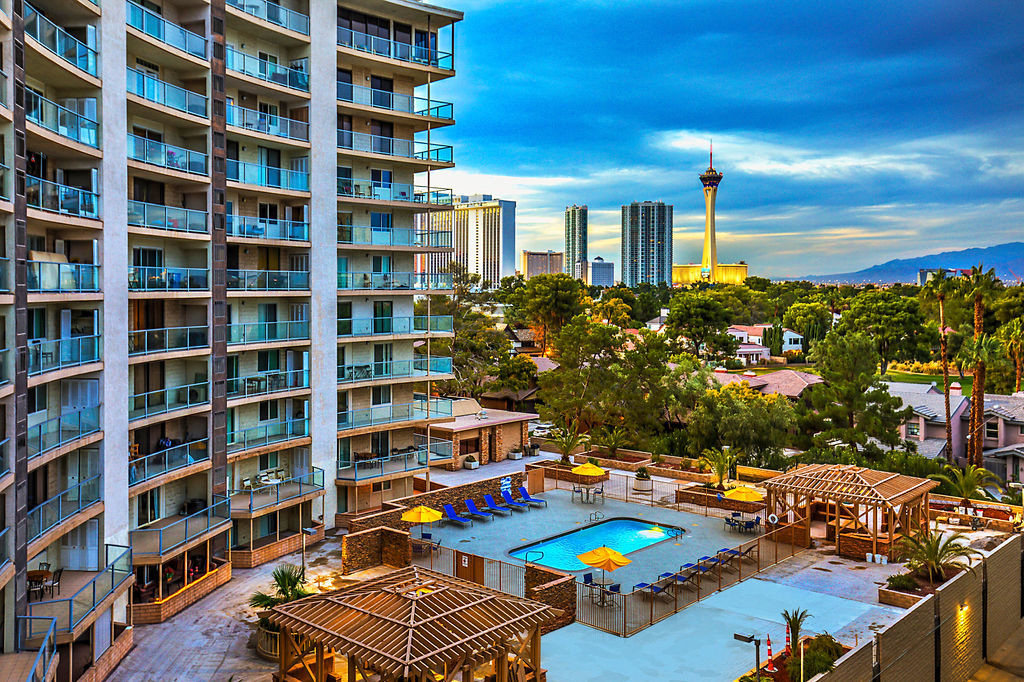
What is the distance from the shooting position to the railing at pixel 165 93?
1005 inches

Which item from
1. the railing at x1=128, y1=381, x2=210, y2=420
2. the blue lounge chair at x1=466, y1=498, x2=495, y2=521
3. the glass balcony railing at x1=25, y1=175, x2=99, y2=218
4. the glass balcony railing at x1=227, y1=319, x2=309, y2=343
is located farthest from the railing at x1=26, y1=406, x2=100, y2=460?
the blue lounge chair at x1=466, y1=498, x2=495, y2=521

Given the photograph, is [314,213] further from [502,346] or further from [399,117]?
[502,346]

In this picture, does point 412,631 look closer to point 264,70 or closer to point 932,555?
point 932,555

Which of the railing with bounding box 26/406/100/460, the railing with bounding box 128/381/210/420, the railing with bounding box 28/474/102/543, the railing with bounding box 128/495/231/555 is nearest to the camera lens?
the railing with bounding box 28/474/102/543

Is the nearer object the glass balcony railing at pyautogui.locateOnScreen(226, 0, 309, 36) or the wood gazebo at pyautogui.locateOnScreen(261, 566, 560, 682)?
the wood gazebo at pyautogui.locateOnScreen(261, 566, 560, 682)

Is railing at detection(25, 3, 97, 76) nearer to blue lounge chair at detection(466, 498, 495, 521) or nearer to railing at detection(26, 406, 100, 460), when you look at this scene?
railing at detection(26, 406, 100, 460)

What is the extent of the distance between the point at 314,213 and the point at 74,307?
11.9 metres

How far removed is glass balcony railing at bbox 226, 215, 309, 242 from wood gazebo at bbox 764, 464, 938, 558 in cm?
2134

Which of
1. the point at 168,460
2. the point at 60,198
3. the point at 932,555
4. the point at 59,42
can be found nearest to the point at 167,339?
the point at 168,460

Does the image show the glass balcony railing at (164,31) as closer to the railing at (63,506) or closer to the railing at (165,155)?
the railing at (165,155)

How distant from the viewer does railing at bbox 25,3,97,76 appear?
64.2 feet

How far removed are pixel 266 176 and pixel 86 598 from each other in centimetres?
1753

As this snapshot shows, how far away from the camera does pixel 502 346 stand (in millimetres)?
60688

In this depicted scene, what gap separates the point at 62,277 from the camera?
21172mm
